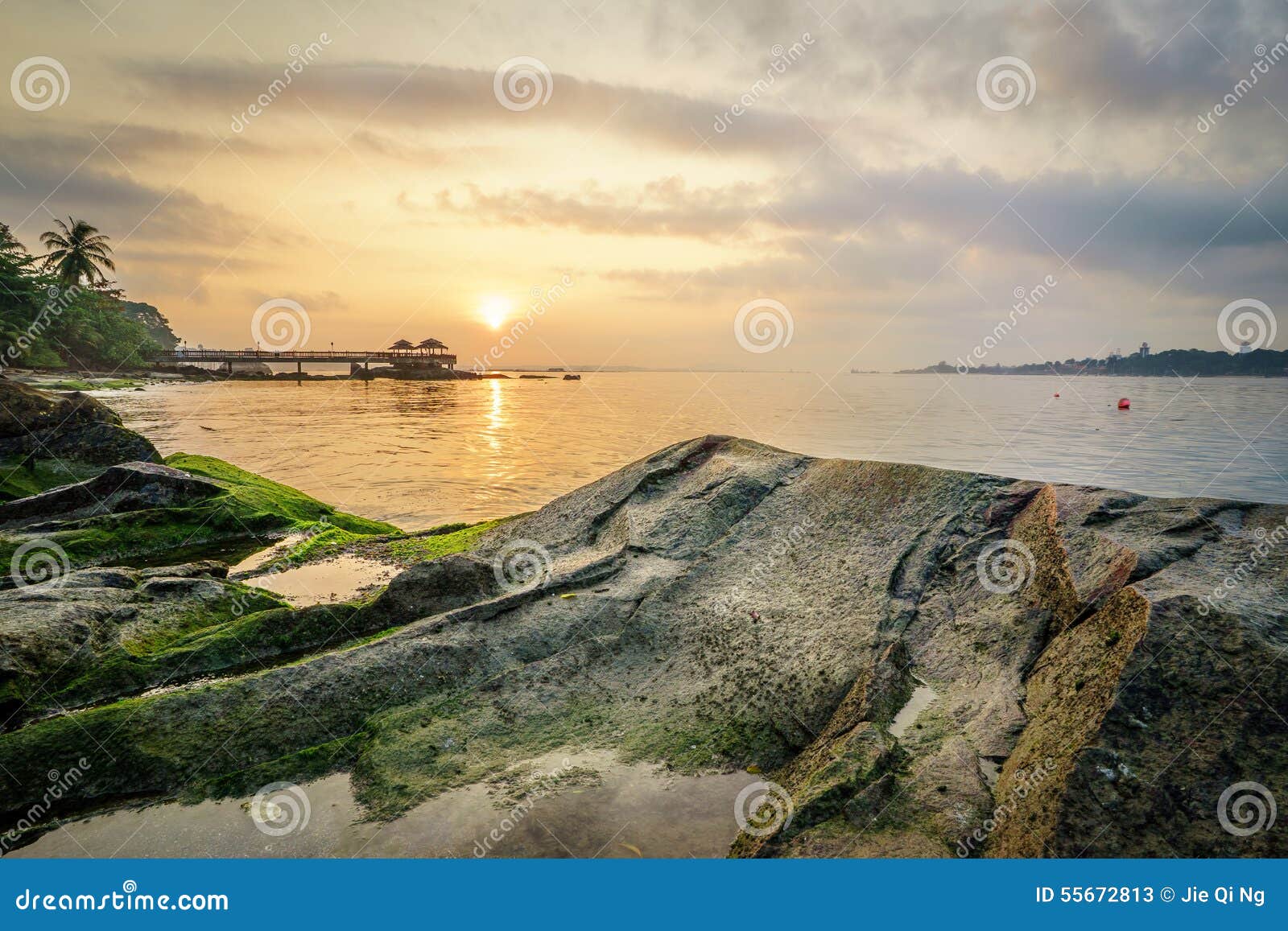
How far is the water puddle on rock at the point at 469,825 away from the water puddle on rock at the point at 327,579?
185 inches

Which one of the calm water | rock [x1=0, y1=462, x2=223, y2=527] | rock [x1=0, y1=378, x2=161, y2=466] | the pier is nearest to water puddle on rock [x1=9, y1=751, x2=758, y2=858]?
rock [x1=0, y1=462, x2=223, y2=527]

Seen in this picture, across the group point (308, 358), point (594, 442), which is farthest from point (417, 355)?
point (594, 442)

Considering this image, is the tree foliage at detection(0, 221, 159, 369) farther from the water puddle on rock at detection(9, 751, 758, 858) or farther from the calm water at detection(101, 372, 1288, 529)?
the water puddle on rock at detection(9, 751, 758, 858)

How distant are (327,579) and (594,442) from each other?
2616cm

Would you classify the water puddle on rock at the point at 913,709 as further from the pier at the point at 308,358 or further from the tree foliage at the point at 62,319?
the pier at the point at 308,358

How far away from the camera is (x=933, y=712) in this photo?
480 cm

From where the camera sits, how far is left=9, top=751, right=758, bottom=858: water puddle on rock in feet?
14.3


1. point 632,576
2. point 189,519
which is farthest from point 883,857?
point 189,519

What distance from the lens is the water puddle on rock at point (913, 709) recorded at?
4.70m

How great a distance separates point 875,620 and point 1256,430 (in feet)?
139

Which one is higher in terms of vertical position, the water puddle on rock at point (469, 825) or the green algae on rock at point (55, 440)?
the green algae on rock at point (55, 440)

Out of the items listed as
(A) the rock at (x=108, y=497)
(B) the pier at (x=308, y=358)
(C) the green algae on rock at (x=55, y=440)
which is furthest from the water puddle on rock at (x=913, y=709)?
(B) the pier at (x=308, y=358)

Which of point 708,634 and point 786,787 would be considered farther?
point 708,634

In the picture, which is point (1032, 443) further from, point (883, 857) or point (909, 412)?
point (883, 857)
